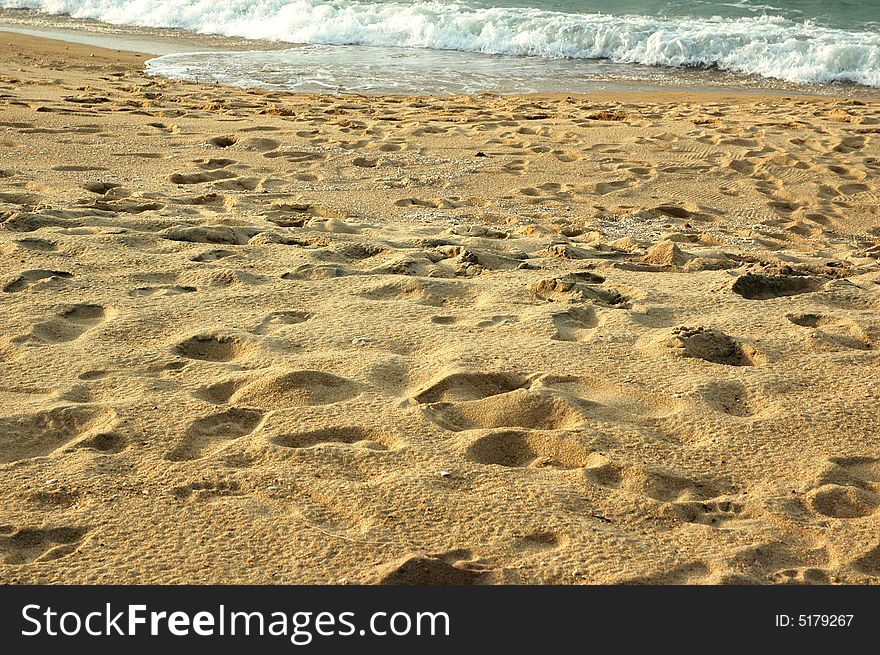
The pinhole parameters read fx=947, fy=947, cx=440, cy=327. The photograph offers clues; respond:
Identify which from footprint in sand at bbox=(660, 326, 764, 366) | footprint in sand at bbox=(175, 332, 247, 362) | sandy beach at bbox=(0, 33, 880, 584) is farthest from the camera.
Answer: footprint in sand at bbox=(660, 326, 764, 366)

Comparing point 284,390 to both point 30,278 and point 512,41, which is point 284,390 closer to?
point 30,278

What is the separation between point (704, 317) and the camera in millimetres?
3459

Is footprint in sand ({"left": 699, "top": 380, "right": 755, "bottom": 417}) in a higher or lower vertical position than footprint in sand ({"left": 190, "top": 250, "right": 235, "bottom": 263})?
lower

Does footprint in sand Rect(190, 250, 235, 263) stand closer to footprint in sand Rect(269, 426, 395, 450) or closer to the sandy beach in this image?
the sandy beach

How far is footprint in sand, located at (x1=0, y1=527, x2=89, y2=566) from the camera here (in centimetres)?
201

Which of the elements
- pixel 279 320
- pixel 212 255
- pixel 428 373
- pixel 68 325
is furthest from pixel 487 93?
pixel 428 373

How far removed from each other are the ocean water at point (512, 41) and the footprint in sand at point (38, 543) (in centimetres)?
818

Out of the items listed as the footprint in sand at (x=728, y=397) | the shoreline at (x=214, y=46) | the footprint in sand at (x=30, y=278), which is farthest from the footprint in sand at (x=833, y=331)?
the shoreline at (x=214, y=46)

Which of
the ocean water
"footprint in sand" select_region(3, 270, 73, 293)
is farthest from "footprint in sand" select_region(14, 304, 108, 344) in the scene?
the ocean water

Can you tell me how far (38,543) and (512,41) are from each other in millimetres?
12484

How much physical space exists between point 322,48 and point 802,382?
37.8 ft

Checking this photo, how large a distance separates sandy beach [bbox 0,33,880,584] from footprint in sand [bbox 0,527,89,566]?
12 mm

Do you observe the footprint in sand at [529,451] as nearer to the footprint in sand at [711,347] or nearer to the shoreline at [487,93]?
the footprint in sand at [711,347]

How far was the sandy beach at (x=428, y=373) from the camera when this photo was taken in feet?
6.99
